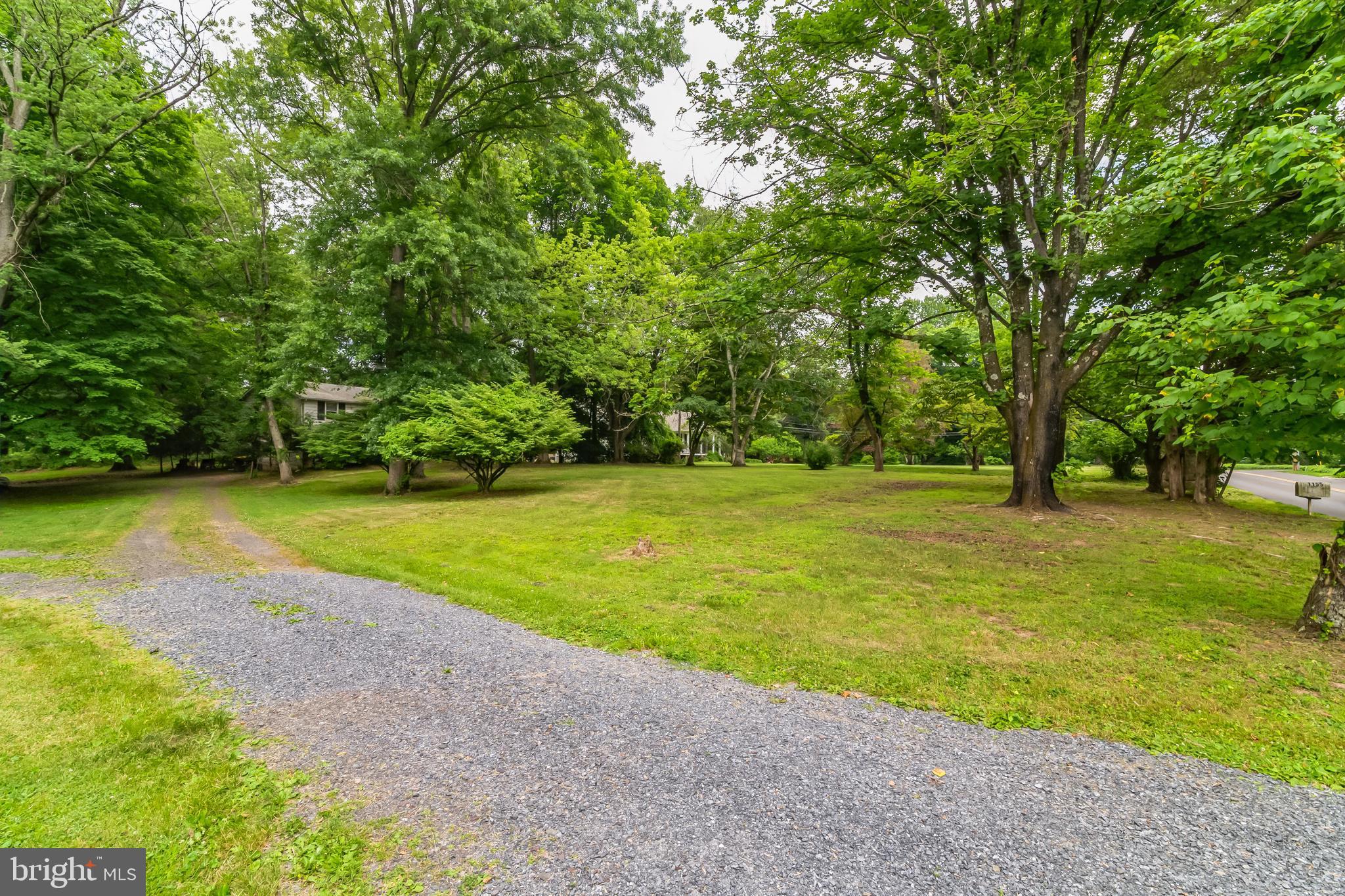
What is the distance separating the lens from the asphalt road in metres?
12.8

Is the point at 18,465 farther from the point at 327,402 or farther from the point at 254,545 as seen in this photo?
the point at 254,545

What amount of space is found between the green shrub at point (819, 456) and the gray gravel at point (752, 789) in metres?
24.5

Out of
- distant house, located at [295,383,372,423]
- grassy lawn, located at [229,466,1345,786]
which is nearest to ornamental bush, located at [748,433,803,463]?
grassy lawn, located at [229,466,1345,786]

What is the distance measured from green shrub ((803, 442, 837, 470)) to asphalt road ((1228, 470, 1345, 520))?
49.9 ft

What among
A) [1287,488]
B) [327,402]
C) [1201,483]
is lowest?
[1287,488]

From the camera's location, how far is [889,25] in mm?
8844

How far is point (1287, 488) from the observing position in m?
18.0

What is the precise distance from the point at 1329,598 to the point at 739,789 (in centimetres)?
564

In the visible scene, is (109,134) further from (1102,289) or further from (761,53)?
(1102,289)

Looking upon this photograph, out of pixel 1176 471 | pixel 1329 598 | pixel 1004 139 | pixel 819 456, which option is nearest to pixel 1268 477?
pixel 1176 471

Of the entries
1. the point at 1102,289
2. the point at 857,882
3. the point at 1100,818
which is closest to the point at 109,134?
the point at 857,882

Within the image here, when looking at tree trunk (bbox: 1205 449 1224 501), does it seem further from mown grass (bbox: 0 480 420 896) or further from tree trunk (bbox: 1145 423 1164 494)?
mown grass (bbox: 0 480 420 896)

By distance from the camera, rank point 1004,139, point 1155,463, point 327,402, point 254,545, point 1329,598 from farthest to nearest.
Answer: point 327,402 → point 1155,463 → point 254,545 → point 1004,139 → point 1329,598

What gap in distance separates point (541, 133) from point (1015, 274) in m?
13.6
